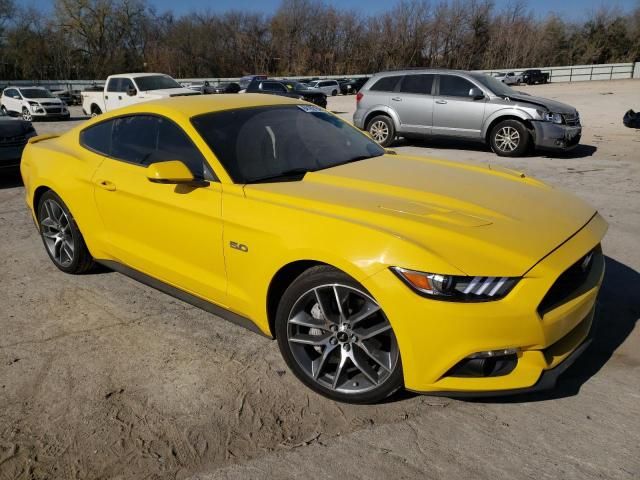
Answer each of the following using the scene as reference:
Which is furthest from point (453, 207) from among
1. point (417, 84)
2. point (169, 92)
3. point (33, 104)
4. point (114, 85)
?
point (33, 104)

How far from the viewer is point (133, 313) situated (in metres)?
3.81

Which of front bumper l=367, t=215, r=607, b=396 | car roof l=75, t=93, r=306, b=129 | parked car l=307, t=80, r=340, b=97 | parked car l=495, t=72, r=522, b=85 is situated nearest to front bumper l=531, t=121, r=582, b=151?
car roof l=75, t=93, r=306, b=129

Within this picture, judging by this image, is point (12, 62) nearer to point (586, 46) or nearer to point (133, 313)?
point (133, 313)

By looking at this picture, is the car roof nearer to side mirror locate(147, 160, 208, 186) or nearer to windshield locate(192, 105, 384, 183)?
windshield locate(192, 105, 384, 183)

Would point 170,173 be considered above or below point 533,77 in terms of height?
below

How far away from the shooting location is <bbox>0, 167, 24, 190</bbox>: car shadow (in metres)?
8.36

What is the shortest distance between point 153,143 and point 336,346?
1.98m

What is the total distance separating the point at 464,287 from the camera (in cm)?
232

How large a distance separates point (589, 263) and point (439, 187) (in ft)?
3.04

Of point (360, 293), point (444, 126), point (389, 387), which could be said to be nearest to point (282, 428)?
point (389, 387)

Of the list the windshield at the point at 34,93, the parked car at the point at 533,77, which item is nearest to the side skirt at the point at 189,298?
the windshield at the point at 34,93

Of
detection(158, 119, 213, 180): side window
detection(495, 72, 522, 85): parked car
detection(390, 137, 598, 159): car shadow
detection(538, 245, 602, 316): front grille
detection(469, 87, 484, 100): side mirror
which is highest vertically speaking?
detection(495, 72, 522, 85): parked car

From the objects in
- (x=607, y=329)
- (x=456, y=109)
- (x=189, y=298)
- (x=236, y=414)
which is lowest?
(x=236, y=414)

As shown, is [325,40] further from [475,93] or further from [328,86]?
[475,93]
